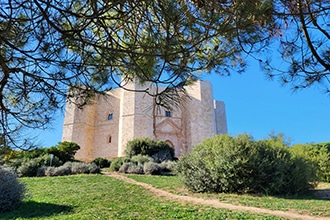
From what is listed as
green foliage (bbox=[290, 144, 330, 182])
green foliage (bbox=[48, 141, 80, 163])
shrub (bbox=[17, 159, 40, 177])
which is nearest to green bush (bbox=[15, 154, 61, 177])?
shrub (bbox=[17, 159, 40, 177])

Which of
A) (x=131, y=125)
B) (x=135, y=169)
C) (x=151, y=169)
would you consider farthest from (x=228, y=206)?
(x=131, y=125)

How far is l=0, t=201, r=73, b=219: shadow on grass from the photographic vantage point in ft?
15.0

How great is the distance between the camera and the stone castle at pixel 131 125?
68.7 feet

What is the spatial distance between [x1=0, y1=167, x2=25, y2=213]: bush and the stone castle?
1491 centimetres

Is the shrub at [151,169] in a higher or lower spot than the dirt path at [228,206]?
higher

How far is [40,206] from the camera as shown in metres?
5.15

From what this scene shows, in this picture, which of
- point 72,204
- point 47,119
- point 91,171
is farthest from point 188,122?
point 47,119

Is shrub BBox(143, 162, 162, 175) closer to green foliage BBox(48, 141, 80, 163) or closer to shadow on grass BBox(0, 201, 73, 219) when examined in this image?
shadow on grass BBox(0, 201, 73, 219)

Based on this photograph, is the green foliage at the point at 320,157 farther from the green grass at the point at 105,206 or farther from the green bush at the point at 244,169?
the green grass at the point at 105,206

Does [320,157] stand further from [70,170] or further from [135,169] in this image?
[70,170]

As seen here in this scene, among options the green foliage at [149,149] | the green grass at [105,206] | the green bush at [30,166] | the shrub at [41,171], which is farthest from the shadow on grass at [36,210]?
the green foliage at [149,149]

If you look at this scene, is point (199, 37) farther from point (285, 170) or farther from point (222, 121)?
point (222, 121)

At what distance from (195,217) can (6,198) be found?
372 centimetres

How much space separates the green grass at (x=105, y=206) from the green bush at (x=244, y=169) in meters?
1.17
